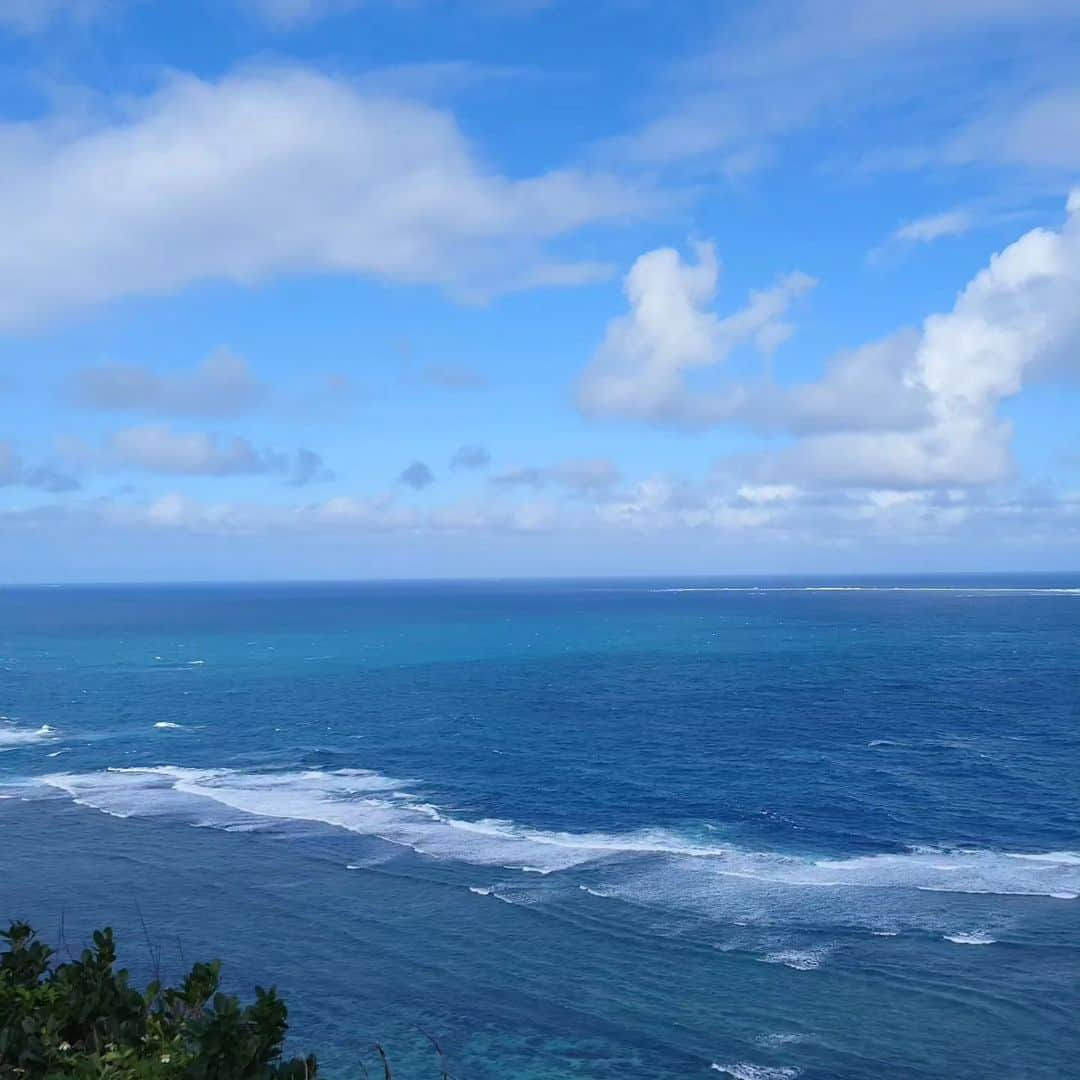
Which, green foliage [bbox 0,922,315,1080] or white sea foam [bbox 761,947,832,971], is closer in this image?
green foliage [bbox 0,922,315,1080]

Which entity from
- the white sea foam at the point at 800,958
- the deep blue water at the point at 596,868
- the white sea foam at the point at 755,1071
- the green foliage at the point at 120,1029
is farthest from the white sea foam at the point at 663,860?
the green foliage at the point at 120,1029

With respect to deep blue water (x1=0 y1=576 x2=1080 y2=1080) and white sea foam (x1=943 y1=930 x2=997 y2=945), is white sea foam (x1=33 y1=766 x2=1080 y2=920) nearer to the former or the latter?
deep blue water (x1=0 y1=576 x2=1080 y2=1080)

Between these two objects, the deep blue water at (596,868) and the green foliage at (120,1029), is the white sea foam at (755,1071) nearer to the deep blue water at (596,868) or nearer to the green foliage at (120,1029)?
the deep blue water at (596,868)

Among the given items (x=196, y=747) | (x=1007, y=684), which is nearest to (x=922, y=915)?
(x=196, y=747)

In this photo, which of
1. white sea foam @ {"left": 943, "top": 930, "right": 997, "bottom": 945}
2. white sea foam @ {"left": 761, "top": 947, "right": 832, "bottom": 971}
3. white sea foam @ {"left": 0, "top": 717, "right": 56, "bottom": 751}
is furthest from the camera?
white sea foam @ {"left": 0, "top": 717, "right": 56, "bottom": 751}

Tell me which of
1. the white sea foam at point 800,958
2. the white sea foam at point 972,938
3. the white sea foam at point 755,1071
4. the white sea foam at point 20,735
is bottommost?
the white sea foam at point 755,1071

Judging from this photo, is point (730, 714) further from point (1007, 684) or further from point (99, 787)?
point (99, 787)

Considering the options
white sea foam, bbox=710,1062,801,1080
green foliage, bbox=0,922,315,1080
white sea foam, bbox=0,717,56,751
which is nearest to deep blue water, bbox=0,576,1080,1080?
white sea foam, bbox=710,1062,801,1080

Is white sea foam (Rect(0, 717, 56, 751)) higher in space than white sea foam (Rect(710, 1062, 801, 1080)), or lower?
higher
